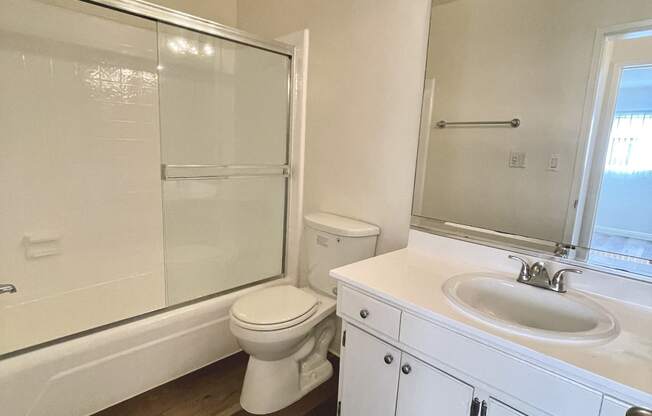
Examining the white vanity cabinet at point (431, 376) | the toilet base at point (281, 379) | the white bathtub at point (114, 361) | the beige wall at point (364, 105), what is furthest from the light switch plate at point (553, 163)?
the white bathtub at point (114, 361)

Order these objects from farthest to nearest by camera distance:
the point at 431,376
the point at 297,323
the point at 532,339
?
the point at 297,323 < the point at 431,376 < the point at 532,339

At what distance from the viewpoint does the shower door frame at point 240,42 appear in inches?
64.2

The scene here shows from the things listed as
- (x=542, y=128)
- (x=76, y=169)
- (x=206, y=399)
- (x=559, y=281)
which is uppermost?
(x=542, y=128)

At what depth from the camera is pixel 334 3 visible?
192cm

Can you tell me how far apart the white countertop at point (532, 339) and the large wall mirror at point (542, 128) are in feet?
0.66

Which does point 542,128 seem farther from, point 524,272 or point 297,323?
point 297,323

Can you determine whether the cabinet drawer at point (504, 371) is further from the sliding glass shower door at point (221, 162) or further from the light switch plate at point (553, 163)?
the sliding glass shower door at point (221, 162)

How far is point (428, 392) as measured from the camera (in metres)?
1.08

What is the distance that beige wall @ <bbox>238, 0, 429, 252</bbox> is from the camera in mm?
1651

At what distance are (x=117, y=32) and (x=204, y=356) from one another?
6.34 feet

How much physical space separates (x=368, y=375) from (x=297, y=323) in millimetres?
428

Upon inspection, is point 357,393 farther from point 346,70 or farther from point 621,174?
point 346,70

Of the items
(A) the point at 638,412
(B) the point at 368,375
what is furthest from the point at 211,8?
(A) the point at 638,412

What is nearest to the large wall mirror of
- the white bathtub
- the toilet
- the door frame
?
the door frame
